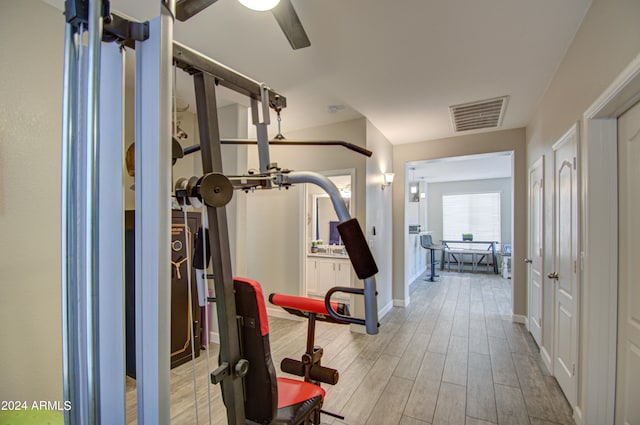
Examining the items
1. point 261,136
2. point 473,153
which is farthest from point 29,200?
point 473,153

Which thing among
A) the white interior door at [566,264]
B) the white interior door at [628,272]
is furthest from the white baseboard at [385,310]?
the white interior door at [628,272]

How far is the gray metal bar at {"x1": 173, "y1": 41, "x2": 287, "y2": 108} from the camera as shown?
100 cm

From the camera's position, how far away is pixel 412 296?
549 cm

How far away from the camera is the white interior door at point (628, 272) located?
152 centimetres

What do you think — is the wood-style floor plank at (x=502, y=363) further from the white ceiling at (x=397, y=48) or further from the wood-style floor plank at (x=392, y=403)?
the white ceiling at (x=397, y=48)

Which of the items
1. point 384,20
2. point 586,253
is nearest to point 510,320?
point 586,253

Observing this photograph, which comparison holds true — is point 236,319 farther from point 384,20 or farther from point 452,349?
point 452,349

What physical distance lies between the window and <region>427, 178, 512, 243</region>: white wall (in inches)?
4.7

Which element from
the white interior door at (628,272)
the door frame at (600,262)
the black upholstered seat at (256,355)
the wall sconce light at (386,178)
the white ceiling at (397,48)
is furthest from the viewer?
the wall sconce light at (386,178)

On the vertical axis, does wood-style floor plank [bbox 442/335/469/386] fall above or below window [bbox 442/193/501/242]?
below

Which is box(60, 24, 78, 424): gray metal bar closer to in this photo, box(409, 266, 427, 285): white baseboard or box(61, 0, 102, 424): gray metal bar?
box(61, 0, 102, 424): gray metal bar

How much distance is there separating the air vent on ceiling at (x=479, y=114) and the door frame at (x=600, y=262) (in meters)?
1.62

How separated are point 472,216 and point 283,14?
29.1ft

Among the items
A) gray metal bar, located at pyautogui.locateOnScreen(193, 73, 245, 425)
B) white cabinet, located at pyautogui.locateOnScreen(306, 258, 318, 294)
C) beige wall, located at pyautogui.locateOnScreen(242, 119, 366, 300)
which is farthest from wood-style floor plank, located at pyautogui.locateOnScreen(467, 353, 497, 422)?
white cabinet, located at pyautogui.locateOnScreen(306, 258, 318, 294)
